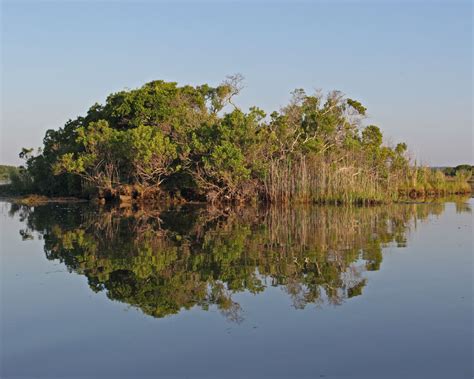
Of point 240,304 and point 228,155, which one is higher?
point 228,155

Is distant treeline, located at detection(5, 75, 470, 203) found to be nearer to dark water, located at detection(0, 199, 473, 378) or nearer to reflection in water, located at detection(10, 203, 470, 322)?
reflection in water, located at detection(10, 203, 470, 322)

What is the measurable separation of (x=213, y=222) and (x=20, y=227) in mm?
6130

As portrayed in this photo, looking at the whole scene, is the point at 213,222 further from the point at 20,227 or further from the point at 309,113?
the point at 309,113

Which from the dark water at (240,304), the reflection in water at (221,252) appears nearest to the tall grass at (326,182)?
the reflection in water at (221,252)

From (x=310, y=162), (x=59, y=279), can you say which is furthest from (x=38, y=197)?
(x=59, y=279)

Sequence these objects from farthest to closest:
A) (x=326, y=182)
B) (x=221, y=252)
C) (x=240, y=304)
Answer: (x=326, y=182) < (x=221, y=252) < (x=240, y=304)

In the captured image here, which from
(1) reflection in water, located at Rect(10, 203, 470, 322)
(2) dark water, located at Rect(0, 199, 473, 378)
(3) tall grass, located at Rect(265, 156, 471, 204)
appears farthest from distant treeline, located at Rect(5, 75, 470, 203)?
(2) dark water, located at Rect(0, 199, 473, 378)

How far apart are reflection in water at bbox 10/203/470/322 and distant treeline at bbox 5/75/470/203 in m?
4.22

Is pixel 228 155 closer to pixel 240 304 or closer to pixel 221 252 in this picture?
pixel 221 252

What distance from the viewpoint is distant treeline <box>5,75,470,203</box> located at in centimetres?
2472

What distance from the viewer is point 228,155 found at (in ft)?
80.4

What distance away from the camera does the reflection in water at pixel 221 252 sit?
809cm

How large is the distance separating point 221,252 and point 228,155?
43.4ft

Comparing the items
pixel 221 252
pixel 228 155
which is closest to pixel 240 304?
pixel 221 252
